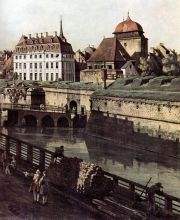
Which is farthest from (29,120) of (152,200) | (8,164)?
(152,200)

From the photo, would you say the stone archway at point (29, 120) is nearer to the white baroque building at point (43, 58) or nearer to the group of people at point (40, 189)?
the white baroque building at point (43, 58)

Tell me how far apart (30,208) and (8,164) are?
175 centimetres

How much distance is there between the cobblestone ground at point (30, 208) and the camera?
15.4ft

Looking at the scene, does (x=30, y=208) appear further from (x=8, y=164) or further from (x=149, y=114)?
(x=149, y=114)

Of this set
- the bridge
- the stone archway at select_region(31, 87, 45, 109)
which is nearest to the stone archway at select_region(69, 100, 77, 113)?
the bridge

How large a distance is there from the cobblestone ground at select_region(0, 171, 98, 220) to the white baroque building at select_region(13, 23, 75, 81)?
14.2 meters

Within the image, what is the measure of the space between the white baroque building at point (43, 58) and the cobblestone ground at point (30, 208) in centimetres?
1417

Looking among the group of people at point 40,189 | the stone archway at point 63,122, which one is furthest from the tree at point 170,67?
the group of people at point 40,189

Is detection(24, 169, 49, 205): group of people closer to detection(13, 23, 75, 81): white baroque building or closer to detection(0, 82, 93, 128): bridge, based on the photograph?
detection(0, 82, 93, 128): bridge

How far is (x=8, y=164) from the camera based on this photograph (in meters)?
6.60

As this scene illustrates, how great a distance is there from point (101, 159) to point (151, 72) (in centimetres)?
535

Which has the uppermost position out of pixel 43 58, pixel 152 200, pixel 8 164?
pixel 43 58

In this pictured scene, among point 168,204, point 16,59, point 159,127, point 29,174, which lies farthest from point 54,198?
point 16,59

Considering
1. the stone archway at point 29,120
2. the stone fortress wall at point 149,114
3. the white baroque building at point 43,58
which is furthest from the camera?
the white baroque building at point 43,58
